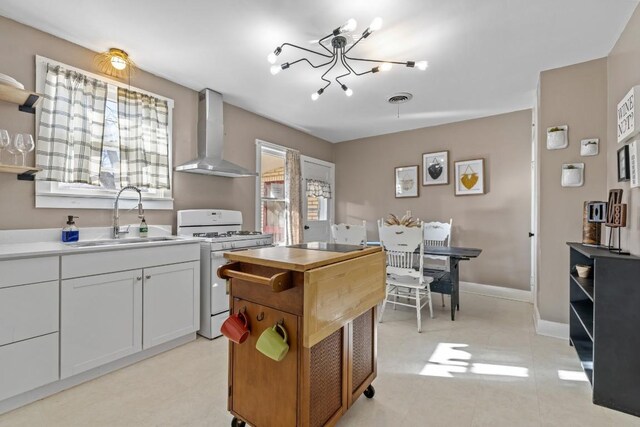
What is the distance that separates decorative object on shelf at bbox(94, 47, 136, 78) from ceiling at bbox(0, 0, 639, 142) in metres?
0.07

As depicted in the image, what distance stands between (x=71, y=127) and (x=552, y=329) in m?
4.50

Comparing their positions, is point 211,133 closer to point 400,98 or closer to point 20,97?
point 20,97

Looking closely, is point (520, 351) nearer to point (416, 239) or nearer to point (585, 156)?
point (416, 239)

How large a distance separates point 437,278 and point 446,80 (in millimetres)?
2097

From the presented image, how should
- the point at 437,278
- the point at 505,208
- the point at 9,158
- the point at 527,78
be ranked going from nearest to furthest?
the point at 9,158 → the point at 527,78 → the point at 437,278 → the point at 505,208

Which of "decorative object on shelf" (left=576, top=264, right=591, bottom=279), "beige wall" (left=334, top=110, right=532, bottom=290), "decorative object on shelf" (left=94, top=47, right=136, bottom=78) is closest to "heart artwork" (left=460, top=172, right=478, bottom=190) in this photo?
"beige wall" (left=334, top=110, right=532, bottom=290)

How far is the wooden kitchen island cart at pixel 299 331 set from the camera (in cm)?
122

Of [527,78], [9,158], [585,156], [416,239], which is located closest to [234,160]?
[9,158]

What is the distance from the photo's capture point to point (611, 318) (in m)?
1.72

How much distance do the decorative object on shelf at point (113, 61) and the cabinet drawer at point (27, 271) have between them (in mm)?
1733

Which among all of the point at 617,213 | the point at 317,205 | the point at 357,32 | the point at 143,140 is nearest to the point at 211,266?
the point at 143,140

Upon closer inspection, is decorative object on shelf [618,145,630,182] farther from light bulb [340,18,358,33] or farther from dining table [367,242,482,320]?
light bulb [340,18,358,33]

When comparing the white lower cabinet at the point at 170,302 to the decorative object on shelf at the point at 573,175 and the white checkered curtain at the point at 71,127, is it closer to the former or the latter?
the white checkered curtain at the point at 71,127

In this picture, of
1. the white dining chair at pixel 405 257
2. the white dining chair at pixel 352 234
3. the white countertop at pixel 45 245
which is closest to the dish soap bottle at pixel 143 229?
the white countertop at pixel 45 245
